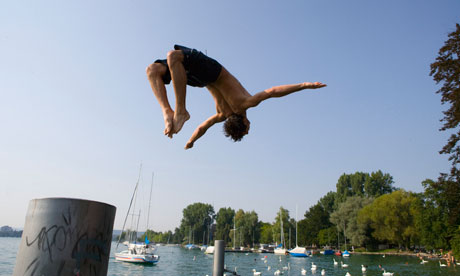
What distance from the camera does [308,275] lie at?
40625 mm

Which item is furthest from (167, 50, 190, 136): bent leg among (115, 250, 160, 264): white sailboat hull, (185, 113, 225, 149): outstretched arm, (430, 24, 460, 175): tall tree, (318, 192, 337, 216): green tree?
(318, 192, 337, 216): green tree

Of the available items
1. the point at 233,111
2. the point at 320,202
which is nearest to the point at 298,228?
the point at 320,202

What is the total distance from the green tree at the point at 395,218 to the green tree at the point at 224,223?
5564 cm

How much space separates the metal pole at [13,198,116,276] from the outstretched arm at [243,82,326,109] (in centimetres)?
303

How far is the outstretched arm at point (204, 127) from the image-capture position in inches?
228

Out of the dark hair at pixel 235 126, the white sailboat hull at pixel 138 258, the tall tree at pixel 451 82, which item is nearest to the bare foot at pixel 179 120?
the dark hair at pixel 235 126

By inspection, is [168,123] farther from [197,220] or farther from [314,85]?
[197,220]

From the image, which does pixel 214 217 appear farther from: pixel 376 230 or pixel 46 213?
pixel 46 213

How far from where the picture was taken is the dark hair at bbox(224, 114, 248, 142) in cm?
543

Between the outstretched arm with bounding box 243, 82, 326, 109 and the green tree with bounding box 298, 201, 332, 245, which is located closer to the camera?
the outstretched arm with bounding box 243, 82, 326, 109

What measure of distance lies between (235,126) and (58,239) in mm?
3280

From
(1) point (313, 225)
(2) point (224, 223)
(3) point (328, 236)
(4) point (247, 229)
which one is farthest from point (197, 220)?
(3) point (328, 236)

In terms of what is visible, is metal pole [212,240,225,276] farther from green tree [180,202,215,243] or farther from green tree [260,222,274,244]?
green tree [180,202,215,243]

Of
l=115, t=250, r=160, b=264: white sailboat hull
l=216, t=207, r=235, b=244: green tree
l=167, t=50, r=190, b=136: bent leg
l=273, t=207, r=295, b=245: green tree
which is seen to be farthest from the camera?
l=216, t=207, r=235, b=244: green tree
